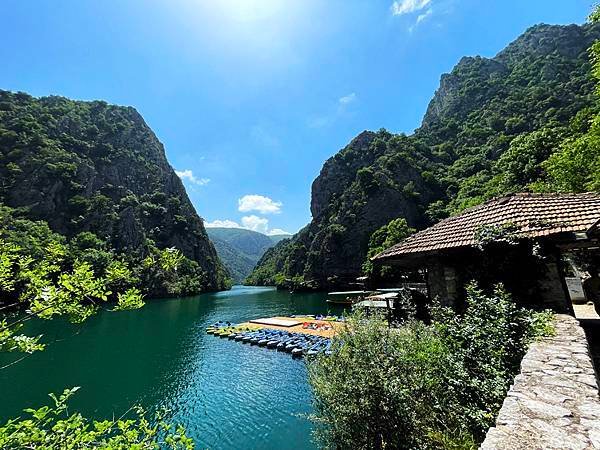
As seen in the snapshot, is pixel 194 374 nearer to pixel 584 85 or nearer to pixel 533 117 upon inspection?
pixel 533 117

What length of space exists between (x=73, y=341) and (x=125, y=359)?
10.7 meters

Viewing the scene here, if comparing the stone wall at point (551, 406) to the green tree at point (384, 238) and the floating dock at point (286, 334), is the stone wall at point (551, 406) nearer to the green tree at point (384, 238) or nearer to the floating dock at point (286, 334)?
the floating dock at point (286, 334)

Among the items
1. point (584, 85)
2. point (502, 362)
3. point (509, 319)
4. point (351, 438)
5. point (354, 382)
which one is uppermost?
point (584, 85)

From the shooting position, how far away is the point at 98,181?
81812 millimetres

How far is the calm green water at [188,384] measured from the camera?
12734 mm

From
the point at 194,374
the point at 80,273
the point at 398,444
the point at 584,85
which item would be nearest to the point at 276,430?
the point at 398,444

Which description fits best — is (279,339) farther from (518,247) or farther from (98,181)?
(98,181)

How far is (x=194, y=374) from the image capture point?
19688mm

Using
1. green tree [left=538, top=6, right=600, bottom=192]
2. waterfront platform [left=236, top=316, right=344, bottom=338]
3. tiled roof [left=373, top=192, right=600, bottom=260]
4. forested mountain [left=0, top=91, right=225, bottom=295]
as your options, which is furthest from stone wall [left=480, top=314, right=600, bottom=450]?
forested mountain [left=0, top=91, right=225, bottom=295]

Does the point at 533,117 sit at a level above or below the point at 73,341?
above

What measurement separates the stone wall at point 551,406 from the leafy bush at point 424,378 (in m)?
0.63

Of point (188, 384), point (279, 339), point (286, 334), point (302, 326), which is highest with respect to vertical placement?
point (302, 326)

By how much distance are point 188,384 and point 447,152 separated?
9162 cm

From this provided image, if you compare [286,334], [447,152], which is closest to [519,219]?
[286,334]
